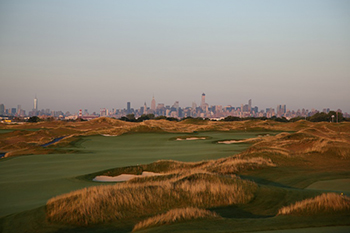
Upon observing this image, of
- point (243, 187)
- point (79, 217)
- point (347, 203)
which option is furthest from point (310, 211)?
point (79, 217)

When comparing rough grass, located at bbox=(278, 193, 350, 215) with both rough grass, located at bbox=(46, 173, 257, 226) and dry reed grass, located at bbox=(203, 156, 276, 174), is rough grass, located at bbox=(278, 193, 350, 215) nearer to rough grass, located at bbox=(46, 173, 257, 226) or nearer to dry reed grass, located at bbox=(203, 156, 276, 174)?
rough grass, located at bbox=(46, 173, 257, 226)

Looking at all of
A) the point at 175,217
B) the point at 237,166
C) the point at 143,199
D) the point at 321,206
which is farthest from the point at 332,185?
the point at 175,217

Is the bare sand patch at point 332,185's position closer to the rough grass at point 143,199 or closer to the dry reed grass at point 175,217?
the rough grass at point 143,199

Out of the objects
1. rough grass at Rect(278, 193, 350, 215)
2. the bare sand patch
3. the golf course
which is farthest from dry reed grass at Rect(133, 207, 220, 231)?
the bare sand patch

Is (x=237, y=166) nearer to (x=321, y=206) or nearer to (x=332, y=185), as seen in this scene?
(x=332, y=185)

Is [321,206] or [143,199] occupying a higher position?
[321,206]

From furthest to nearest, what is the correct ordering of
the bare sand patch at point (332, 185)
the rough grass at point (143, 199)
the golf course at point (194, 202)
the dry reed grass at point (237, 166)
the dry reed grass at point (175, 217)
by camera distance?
the dry reed grass at point (237, 166) → the bare sand patch at point (332, 185) → the rough grass at point (143, 199) → the dry reed grass at point (175, 217) → the golf course at point (194, 202)

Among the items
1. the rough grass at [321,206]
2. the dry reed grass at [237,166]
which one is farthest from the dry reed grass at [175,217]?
the dry reed grass at [237,166]
